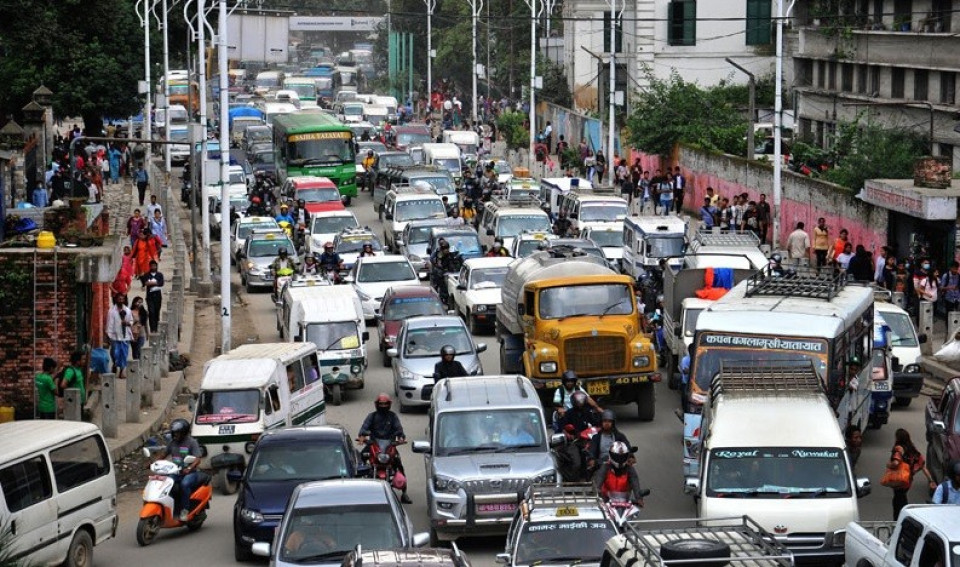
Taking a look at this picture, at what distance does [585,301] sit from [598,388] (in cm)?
154

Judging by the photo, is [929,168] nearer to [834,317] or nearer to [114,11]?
[834,317]

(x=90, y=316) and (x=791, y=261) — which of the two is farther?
(x=791, y=261)

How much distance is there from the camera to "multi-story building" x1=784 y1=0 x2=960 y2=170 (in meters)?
56.4

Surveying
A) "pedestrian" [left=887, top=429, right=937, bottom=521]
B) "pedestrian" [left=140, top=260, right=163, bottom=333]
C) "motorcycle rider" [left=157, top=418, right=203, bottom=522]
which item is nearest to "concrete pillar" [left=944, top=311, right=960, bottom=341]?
"pedestrian" [left=887, top=429, right=937, bottom=521]

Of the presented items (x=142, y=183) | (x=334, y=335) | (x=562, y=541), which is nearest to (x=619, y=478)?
(x=562, y=541)

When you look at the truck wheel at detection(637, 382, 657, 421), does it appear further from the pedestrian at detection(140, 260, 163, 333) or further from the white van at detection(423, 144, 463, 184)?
the white van at detection(423, 144, 463, 184)

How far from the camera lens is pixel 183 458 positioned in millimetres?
22875

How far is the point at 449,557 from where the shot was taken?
15.7 metres

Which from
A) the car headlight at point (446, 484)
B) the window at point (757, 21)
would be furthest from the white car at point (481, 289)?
the window at point (757, 21)

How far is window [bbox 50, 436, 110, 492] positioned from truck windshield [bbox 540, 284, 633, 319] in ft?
31.7

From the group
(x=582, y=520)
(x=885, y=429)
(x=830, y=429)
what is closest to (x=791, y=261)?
(x=885, y=429)

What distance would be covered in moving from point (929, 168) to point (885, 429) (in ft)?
42.0

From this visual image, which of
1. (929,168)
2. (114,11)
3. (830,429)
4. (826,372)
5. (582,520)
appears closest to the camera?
(582,520)

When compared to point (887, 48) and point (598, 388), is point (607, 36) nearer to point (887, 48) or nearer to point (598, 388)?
point (887, 48)
